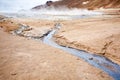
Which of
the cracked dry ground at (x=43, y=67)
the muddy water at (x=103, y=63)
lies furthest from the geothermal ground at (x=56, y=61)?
the muddy water at (x=103, y=63)

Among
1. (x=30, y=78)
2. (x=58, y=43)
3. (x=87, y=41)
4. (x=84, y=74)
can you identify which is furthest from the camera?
(x=58, y=43)

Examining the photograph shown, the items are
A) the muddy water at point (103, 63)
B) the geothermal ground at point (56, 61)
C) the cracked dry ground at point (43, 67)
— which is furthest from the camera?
the muddy water at point (103, 63)

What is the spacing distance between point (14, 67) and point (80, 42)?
6.84m

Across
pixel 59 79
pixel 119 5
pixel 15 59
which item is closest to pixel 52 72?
pixel 59 79

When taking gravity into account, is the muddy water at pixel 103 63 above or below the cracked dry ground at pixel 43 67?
below

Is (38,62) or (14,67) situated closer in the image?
(14,67)

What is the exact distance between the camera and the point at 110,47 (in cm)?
1288

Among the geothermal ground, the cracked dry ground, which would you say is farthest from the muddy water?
the cracked dry ground

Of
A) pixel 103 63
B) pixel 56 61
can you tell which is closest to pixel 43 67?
pixel 56 61

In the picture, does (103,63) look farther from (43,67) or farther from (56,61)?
(43,67)

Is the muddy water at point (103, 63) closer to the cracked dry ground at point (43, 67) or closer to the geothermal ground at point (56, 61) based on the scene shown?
the geothermal ground at point (56, 61)

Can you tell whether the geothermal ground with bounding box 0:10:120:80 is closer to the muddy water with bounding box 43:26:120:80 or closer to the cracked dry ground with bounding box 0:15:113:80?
the cracked dry ground with bounding box 0:15:113:80

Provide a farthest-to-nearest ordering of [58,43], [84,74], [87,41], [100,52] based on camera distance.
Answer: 1. [58,43]
2. [87,41]
3. [100,52]
4. [84,74]

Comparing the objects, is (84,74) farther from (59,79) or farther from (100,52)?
(100,52)
